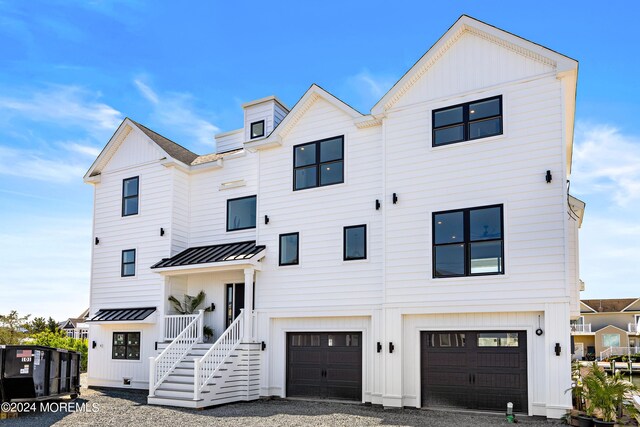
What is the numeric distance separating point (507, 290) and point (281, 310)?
6.48 meters

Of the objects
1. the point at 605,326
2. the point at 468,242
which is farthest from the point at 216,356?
the point at 605,326

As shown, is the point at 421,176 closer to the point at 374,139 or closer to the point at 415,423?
the point at 374,139

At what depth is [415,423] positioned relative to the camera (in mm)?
12008

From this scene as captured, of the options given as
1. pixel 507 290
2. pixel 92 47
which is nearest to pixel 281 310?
pixel 507 290

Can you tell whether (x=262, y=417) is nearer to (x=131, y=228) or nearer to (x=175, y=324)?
(x=175, y=324)

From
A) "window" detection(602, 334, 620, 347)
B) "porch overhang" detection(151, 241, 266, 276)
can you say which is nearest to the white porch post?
"porch overhang" detection(151, 241, 266, 276)

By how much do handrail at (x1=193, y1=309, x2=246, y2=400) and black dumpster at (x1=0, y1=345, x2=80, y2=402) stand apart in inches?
146

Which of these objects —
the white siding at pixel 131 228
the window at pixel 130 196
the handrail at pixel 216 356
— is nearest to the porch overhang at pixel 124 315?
the white siding at pixel 131 228

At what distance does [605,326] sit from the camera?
53875 mm

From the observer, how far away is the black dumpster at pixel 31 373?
1345 centimetres

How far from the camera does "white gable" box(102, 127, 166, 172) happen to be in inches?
783

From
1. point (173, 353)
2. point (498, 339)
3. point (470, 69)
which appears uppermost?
point (470, 69)

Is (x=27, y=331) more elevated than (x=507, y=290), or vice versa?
(x=507, y=290)

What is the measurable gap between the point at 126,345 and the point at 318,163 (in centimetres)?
935
